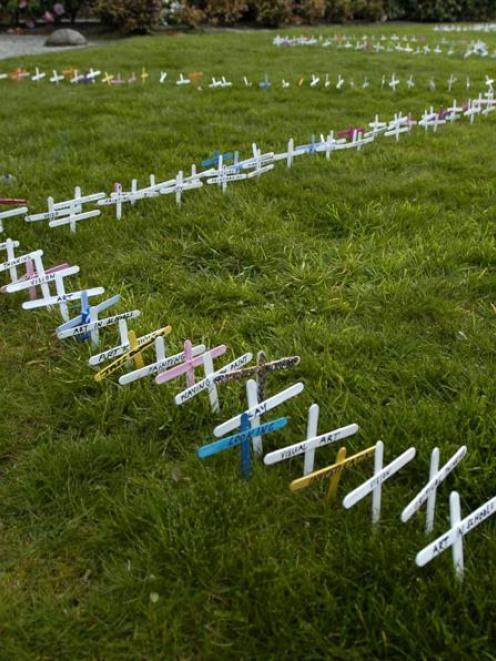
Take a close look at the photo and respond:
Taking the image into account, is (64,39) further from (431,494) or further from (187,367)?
(431,494)

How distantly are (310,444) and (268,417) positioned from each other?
1.77 feet

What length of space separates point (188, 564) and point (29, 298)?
210 centimetres

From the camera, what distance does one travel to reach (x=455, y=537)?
1994mm

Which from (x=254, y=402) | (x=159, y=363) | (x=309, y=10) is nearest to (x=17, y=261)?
(x=159, y=363)

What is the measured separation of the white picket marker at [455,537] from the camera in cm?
192

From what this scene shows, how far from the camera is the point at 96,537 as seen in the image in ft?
7.44

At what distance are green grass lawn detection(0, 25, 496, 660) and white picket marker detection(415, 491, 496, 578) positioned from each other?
7 centimetres

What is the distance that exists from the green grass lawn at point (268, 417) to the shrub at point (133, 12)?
11288mm

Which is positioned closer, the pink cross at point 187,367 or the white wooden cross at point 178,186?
the pink cross at point 187,367

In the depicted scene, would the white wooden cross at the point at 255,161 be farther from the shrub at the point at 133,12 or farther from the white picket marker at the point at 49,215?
the shrub at the point at 133,12

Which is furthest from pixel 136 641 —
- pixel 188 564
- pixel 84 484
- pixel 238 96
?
pixel 238 96

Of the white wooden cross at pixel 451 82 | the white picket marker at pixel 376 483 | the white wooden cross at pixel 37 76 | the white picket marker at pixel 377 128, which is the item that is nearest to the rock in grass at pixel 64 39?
the white wooden cross at pixel 37 76

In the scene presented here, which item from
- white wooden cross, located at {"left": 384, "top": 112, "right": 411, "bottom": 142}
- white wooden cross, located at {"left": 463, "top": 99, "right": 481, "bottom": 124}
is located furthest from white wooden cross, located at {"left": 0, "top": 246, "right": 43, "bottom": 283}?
white wooden cross, located at {"left": 463, "top": 99, "right": 481, "bottom": 124}

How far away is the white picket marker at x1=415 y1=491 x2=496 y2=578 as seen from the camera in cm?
192
